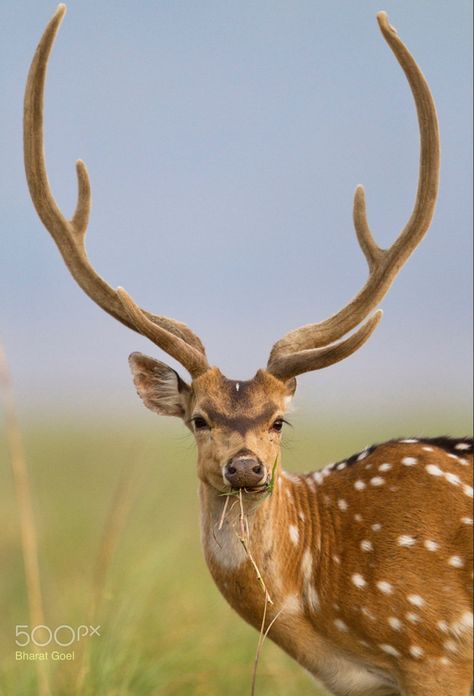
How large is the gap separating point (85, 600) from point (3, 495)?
11.9 metres

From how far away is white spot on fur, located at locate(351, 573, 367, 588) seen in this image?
22.3 feet

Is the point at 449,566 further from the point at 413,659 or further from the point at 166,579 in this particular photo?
the point at 166,579

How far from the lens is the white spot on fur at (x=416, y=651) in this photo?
6598 millimetres

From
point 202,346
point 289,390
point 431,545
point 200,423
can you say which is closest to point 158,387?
point 202,346

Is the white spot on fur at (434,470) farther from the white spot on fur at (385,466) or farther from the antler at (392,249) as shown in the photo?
the antler at (392,249)

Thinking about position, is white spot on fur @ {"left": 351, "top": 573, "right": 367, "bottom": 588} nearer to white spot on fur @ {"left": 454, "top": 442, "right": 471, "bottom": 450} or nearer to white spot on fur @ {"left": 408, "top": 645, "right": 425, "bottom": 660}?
white spot on fur @ {"left": 408, "top": 645, "right": 425, "bottom": 660}

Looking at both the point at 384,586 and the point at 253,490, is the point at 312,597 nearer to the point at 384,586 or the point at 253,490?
the point at 384,586

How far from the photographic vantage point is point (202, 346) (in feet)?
22.7

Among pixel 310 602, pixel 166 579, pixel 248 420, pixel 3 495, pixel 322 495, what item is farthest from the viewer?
pixel 3 495

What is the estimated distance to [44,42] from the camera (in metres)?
6.91

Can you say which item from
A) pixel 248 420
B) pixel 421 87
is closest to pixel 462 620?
pixel 248 420

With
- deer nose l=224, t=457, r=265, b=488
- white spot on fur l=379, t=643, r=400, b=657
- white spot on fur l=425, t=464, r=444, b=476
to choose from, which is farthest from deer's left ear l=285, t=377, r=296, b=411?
white spot on fur l=379, t=643, r=400, b=657

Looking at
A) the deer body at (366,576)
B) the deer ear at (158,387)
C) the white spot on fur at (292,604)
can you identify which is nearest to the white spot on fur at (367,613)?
the deer body at (366,576)

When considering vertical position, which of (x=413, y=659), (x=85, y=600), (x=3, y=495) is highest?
(x=413, y=659)
